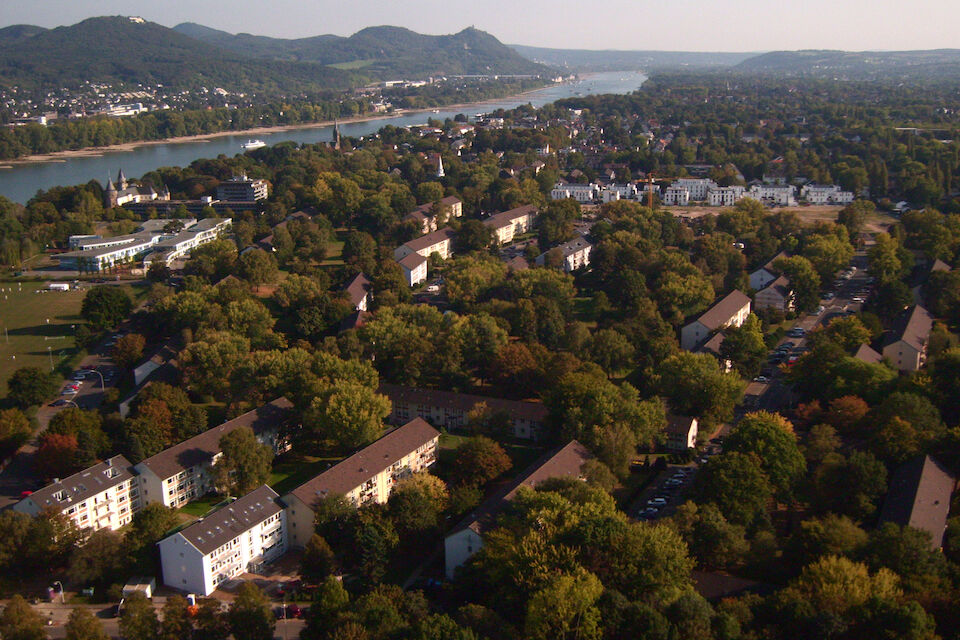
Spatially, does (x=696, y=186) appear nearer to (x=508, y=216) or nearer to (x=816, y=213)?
(x=816, y=213)

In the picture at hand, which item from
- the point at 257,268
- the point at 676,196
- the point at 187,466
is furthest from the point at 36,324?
the point at 676,196

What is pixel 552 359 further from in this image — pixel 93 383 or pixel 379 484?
pixel 93 383

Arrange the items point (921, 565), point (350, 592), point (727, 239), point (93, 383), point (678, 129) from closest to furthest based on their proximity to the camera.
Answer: point (921, 565) → point (350, 592) → point (93, 383) → point (727, 239) → point (678, 129)

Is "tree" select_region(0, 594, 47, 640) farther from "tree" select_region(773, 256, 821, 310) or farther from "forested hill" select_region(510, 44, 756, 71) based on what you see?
"forested hill" select_region(510, 44, 756, 71)

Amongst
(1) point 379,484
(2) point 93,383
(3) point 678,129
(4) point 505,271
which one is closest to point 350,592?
(1) point 379,484

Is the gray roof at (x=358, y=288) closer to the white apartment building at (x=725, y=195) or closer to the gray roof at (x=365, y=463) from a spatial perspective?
the gray roof at (x=365, y=463)

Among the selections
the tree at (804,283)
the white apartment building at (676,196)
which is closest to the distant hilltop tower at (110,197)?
the white apartment building at (676,196)
